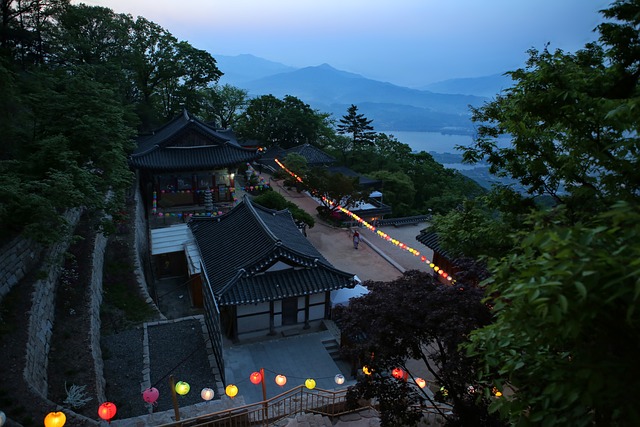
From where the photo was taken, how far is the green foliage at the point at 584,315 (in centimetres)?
332

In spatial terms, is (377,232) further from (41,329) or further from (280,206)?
(41,329)

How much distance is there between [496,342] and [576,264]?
1.90 meters

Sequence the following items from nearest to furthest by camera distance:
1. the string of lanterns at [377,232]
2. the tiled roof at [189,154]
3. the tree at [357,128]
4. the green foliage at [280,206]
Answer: the string of lanterns at [377,232] → the green foliage at [280,206] → the tiled roof at [189,154] → the tree at [357,128]

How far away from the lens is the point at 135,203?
2678 cm

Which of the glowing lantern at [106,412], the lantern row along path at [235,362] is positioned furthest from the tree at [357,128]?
the glowing lantern at [106,412]

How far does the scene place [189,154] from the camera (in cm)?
3025

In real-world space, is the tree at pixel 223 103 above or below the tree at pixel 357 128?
above

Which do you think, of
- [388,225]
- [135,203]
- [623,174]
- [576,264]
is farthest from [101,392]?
[388,225]

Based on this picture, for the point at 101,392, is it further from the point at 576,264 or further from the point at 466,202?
the point at 576,264

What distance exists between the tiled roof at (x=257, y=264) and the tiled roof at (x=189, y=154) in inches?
445

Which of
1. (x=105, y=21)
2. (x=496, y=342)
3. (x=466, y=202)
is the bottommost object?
(x=496, y=342)

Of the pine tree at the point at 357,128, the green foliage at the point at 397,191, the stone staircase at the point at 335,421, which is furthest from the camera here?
the pine tree at the point at 357,128

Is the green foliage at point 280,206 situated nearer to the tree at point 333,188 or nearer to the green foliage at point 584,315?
the tree at point 333,188

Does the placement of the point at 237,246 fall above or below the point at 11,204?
below
